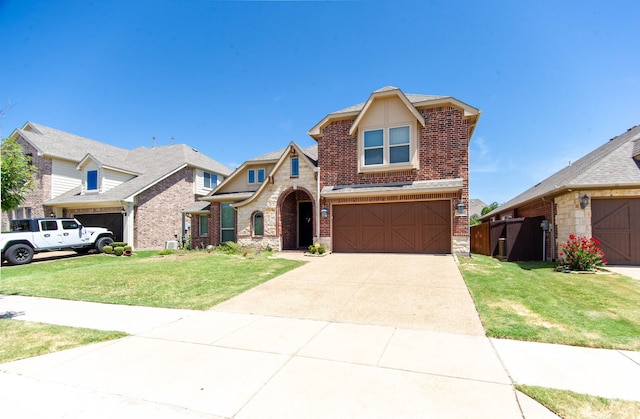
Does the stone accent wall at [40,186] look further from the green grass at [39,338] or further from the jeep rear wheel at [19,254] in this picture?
the green grass at [39,338]

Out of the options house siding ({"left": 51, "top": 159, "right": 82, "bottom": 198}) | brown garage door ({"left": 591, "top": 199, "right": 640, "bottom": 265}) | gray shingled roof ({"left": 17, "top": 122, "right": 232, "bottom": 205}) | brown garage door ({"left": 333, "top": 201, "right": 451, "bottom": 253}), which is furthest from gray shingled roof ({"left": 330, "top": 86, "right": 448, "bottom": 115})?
house siding ({"left": 51, "top": 159, "right": 82, "bottom": 198})

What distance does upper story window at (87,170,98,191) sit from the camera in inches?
798

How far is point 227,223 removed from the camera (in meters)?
17.8

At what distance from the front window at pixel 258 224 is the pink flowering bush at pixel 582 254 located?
12943 mm

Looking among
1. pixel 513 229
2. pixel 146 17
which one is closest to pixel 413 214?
A: pixel 513 229

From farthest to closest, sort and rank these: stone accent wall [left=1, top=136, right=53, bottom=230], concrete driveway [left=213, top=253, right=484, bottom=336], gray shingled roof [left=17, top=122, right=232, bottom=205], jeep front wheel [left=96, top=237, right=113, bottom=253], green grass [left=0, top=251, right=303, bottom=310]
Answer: stone accent wall [left=1, top=136, right=53, bottom=230] → gray shingled roof [left=17, top=122, right=232, bottom=205] → jeep front wheel [left=96, top=237, right=113, bottom=253] → green grass [left=0, top=251, right=303, bottom=310] → concrete driveway [left=213, top=253, right=484, bottom=336]

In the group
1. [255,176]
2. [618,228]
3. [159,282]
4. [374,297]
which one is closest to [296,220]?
[255,176]

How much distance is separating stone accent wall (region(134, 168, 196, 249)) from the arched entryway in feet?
32.9

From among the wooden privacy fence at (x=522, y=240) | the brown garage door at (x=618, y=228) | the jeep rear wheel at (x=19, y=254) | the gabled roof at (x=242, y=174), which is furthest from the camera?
the gabled roof at (x=242, y=174)

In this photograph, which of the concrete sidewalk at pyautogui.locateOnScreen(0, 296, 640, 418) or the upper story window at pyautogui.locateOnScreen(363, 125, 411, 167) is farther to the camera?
the upper story window at pyautogui.locateOnScreen(363, 125, 411, 167)

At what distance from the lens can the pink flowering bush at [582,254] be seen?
395 inches

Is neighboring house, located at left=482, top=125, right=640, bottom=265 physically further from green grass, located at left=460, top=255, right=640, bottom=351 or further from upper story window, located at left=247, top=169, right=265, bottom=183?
upper story window, located at left=247, top=169, right=265, bottom=183

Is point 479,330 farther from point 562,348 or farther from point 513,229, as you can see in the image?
point 513,229

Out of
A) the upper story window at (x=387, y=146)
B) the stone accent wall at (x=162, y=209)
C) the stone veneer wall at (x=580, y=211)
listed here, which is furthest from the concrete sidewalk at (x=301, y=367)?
the stone accent wall at (x=162, y=209)
